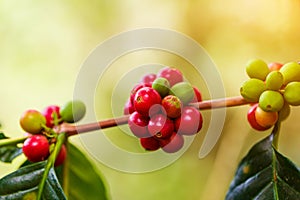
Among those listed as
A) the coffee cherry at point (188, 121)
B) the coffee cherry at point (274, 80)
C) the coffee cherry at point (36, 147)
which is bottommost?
the coffee cherry at point (36, 147)

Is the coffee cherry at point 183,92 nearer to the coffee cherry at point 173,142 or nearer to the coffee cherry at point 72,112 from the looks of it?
the coffee cherry at point 173,142

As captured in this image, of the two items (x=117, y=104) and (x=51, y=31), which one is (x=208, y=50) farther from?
(x=51, y=31)

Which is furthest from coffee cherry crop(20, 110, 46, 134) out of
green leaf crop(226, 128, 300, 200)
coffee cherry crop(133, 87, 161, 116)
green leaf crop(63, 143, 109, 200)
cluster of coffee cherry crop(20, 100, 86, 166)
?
green leaf crop(226, 128, 300, 200)

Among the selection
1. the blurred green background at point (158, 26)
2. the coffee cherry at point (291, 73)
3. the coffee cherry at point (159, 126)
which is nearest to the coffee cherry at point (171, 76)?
the coffee cherry at point (159, 126)

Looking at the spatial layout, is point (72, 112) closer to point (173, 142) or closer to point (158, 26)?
point (173, 142)

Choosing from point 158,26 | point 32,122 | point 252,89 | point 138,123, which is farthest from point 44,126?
point 158,26
